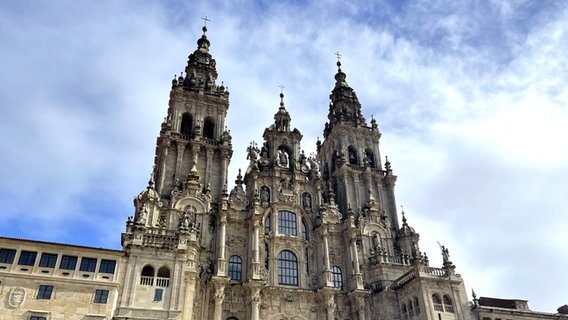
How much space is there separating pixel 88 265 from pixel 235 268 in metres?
13.5

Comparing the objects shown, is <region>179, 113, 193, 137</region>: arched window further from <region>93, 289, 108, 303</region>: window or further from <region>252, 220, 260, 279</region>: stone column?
<region>93, 289, 108, 303</region>: window

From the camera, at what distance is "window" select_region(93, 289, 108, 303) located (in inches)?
1083

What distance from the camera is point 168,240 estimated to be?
31328 millimetres

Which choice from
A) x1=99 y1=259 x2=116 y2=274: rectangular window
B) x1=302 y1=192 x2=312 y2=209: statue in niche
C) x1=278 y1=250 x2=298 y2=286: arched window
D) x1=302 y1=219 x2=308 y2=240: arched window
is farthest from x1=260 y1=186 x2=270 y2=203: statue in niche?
x1=99 y1=259 x2=116 y2=274: rectangular window

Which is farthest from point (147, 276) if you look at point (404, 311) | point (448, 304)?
point (448, 304)

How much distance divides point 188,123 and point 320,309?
22.6m

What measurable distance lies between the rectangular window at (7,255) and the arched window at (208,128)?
22.6 m

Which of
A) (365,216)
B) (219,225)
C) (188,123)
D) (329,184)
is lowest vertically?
(219,225)

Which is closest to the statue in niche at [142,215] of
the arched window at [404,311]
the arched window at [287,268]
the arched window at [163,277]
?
the arched window at [163,277]

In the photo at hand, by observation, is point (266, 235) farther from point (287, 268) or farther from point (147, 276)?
point (147, 276)

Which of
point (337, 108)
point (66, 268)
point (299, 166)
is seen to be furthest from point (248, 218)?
point (337, 108)

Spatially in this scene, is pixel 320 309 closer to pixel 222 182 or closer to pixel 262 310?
pixel 262 310

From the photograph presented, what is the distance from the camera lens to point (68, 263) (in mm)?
28125

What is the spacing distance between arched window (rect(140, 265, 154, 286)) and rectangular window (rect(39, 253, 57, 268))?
5372 mm
